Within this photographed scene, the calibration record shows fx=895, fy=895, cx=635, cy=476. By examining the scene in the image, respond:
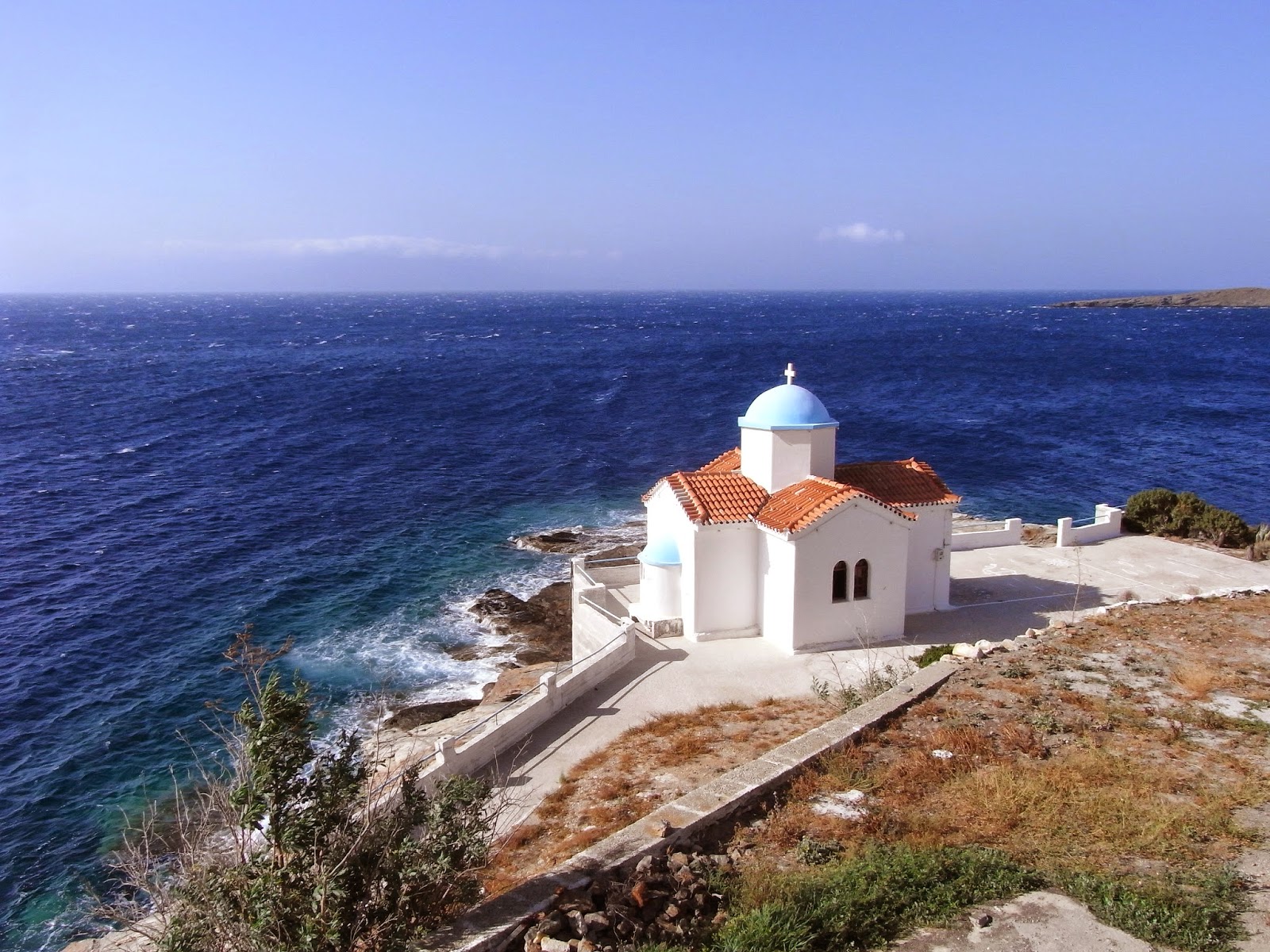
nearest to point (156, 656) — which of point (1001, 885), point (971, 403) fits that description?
point (1001, 885)

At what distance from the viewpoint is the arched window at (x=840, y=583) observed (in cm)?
2227

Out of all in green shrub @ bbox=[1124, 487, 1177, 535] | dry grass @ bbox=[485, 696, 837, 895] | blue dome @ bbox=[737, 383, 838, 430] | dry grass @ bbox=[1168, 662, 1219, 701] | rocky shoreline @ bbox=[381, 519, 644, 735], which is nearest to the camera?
dry grass @ bbox=[485, 696, 837, 895]

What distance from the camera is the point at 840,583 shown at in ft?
73.7

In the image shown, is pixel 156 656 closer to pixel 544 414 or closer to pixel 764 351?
pixel 544 414

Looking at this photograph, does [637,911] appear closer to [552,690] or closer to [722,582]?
[552,690]

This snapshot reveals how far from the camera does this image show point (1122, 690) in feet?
54.4

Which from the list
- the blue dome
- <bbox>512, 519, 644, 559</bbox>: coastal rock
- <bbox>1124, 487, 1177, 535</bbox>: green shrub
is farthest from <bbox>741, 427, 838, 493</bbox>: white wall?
<bbox>512, 519, 644, 559</bbox>: coastal rock

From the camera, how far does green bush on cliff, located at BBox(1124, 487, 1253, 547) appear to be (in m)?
30.2

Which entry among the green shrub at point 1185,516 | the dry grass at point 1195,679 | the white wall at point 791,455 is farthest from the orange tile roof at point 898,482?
the green shrub at point 1185,516

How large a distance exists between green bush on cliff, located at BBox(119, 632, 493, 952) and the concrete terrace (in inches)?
261

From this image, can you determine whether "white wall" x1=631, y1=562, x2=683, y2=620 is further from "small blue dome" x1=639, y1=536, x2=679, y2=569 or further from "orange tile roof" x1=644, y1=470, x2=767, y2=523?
"orange tile roof" x1=644, y1=470, x2=767, y2=523

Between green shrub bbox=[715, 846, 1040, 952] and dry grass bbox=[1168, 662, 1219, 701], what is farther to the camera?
dry grass bbox=[1168, 662, 1219, 701]

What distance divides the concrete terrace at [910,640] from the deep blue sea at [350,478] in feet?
30.5

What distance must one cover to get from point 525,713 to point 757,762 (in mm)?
6953
